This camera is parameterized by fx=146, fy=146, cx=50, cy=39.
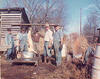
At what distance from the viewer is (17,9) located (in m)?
12.8

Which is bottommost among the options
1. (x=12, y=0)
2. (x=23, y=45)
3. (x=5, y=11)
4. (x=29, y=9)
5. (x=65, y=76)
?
(x=65, y=76)

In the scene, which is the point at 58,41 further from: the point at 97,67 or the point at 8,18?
the point at 8,18

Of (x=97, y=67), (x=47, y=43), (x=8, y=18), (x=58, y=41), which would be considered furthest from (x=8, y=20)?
(x=97, y=67)

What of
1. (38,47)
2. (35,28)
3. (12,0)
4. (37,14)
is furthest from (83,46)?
(12,0)

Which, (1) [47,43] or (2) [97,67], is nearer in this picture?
(2) [97,67]

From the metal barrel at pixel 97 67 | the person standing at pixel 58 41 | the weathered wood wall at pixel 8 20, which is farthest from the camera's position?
the weathered wood wall at pixel 8 20

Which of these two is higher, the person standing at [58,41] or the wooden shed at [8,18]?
the wooden shed at [8,18]

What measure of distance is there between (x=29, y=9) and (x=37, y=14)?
1746 millimetres

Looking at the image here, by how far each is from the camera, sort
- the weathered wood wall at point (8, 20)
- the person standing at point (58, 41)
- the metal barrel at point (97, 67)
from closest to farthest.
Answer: the metal barrel at point (97, 67), the person standing at point (58, 41), the weathered wood wall at point (8, 20)

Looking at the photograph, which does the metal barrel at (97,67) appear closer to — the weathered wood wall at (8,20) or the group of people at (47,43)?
the group of people at (47,43)

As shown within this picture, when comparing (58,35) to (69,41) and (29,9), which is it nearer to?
(69,41)

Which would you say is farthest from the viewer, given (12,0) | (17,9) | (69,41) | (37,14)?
(12,0)

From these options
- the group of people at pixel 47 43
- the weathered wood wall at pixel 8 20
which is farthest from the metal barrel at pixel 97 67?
the weathered wood wall at pixel 8 20

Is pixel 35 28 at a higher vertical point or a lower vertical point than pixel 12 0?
lower
